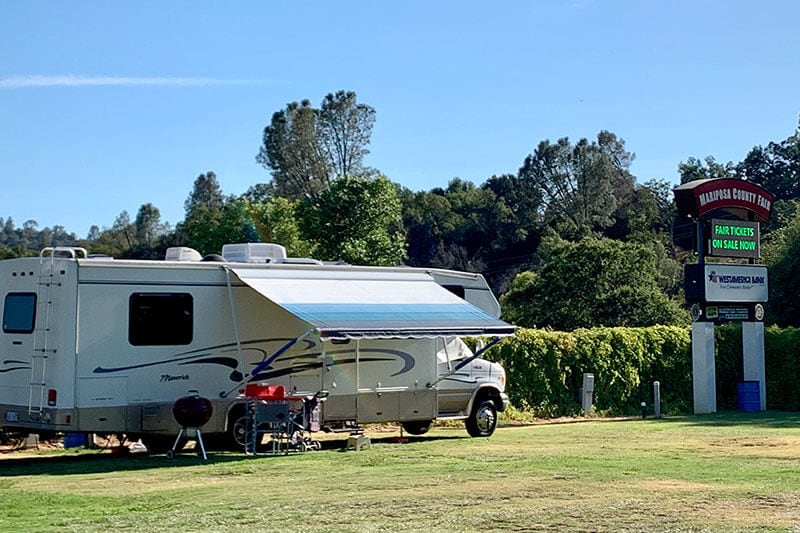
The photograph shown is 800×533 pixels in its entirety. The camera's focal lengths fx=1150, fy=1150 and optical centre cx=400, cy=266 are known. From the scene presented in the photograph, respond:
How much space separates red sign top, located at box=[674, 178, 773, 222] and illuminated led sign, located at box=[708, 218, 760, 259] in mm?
385

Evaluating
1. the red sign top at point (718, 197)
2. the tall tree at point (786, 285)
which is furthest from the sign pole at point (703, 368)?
the tall tree at point (786, 285)

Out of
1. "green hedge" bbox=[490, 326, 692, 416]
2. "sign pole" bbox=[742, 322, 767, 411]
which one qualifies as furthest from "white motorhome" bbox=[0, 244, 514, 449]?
"sign pole" bbox=[742, 322, 767, 411]

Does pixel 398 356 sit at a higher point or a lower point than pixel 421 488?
higher

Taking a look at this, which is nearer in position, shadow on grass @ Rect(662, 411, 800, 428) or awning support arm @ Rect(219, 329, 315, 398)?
awning support arm @ Rect(219, 329, 315, 398)

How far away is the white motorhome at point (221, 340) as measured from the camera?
53.6 ft

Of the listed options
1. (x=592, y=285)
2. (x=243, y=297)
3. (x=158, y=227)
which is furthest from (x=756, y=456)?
(x=158, y=227)

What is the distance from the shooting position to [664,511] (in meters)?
11.2

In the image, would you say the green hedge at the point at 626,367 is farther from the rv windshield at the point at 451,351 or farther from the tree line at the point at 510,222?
the tree line at the point at 510,222

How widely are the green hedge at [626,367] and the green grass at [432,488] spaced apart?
6.24 m

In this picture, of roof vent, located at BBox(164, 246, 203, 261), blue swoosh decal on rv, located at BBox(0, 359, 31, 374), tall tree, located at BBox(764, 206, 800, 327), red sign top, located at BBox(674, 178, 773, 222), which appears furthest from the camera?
tall tree, located at BBox(764, 206, 800, 327)

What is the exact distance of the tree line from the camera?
48156mm

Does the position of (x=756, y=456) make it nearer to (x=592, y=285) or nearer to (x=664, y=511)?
(x=664, y=511)

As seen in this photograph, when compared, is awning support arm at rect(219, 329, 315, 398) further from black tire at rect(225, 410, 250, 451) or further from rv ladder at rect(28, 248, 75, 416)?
rv ladder at rect(28, 248, 75, 416)

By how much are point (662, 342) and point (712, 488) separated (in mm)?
16585
